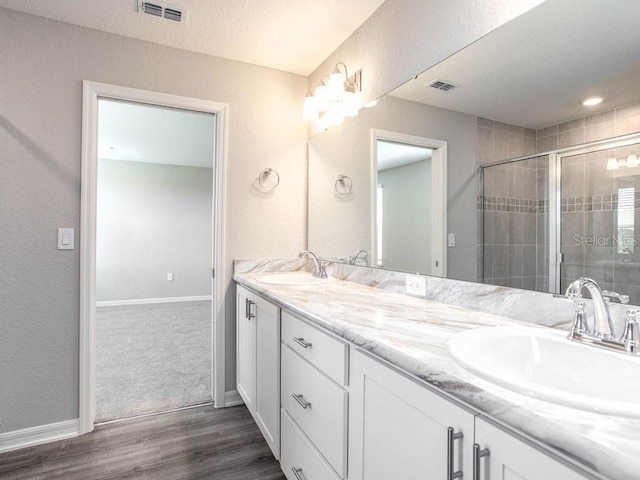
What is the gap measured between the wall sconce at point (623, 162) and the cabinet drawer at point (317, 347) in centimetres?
88

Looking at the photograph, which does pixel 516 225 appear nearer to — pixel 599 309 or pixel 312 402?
pixel 599 309

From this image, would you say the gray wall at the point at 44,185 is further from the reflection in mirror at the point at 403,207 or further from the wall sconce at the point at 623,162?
the wall sconce at the point at 623,162

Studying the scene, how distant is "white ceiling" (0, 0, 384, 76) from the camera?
74.3 inches

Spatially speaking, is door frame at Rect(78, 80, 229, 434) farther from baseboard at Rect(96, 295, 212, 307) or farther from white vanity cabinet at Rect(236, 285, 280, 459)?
baseboard at Rect(96, 295, 212, 307)

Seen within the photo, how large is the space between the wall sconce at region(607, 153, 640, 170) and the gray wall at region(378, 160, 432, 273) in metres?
0.74

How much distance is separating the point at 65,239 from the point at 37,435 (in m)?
1.08

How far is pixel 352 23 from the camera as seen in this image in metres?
2.06

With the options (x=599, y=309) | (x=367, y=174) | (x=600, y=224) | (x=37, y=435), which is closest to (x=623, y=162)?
(x=600, y=224)

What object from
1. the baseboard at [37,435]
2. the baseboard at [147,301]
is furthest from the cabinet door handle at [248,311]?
the baseboard at [147,301]

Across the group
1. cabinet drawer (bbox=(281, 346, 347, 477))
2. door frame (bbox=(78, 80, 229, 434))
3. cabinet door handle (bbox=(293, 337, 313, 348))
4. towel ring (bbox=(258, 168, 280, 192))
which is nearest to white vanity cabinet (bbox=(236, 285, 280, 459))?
cabinet drawer (bbox=(281, 346, 347, 477))

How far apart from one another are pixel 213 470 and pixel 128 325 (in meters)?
3.36

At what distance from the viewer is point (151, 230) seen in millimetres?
6094

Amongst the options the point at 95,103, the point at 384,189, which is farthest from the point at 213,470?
the point at 95,103

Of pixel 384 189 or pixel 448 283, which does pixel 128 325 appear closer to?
pixel 384 189
